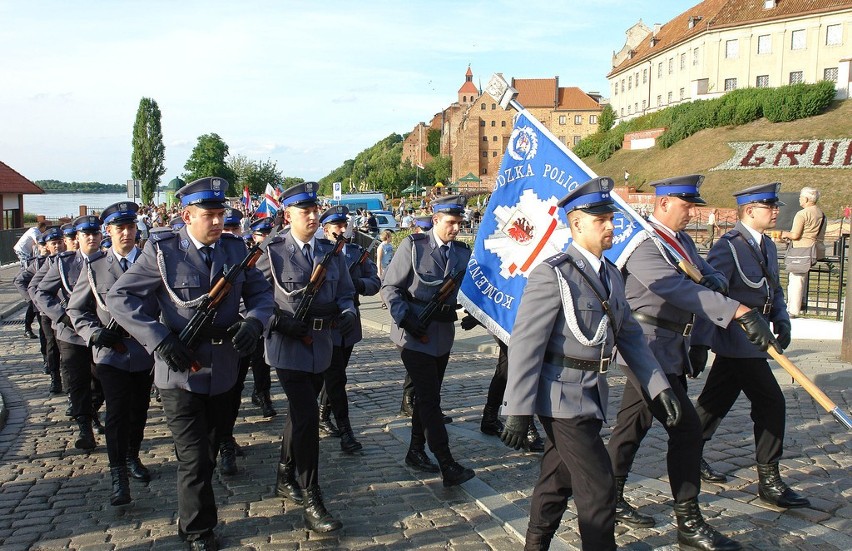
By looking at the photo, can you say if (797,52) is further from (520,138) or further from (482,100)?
(520,138)

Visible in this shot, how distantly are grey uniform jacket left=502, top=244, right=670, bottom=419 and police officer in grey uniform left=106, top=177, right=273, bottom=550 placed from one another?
170 centimetres

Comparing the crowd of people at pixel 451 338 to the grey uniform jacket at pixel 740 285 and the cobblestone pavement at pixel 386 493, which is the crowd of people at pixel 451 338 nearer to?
the grey uniform jacket at pixel 740 285

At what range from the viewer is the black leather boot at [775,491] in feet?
16.5

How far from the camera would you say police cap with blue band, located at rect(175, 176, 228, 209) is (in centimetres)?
470

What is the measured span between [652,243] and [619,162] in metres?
68.0

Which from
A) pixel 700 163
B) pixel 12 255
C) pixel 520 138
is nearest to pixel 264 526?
pixel 520 138

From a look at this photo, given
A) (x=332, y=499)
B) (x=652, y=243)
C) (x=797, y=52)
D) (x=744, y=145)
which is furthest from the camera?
(x=797, y=52)

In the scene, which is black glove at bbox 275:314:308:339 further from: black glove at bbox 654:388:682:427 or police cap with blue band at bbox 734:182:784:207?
police cap with blue band at bbox 734:182:784:207

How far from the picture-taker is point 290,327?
17.0ft

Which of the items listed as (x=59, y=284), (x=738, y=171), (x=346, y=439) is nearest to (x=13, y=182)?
(x=59, y=284)

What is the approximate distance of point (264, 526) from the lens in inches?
194

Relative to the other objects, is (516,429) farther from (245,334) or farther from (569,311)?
(245,334)

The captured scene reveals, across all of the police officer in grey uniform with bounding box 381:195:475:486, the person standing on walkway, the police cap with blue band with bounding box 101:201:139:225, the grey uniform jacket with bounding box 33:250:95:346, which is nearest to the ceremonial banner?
the police officer in grey uniform with bounding box 381:195:475:486

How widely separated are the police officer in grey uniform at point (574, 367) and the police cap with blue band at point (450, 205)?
2237mm
